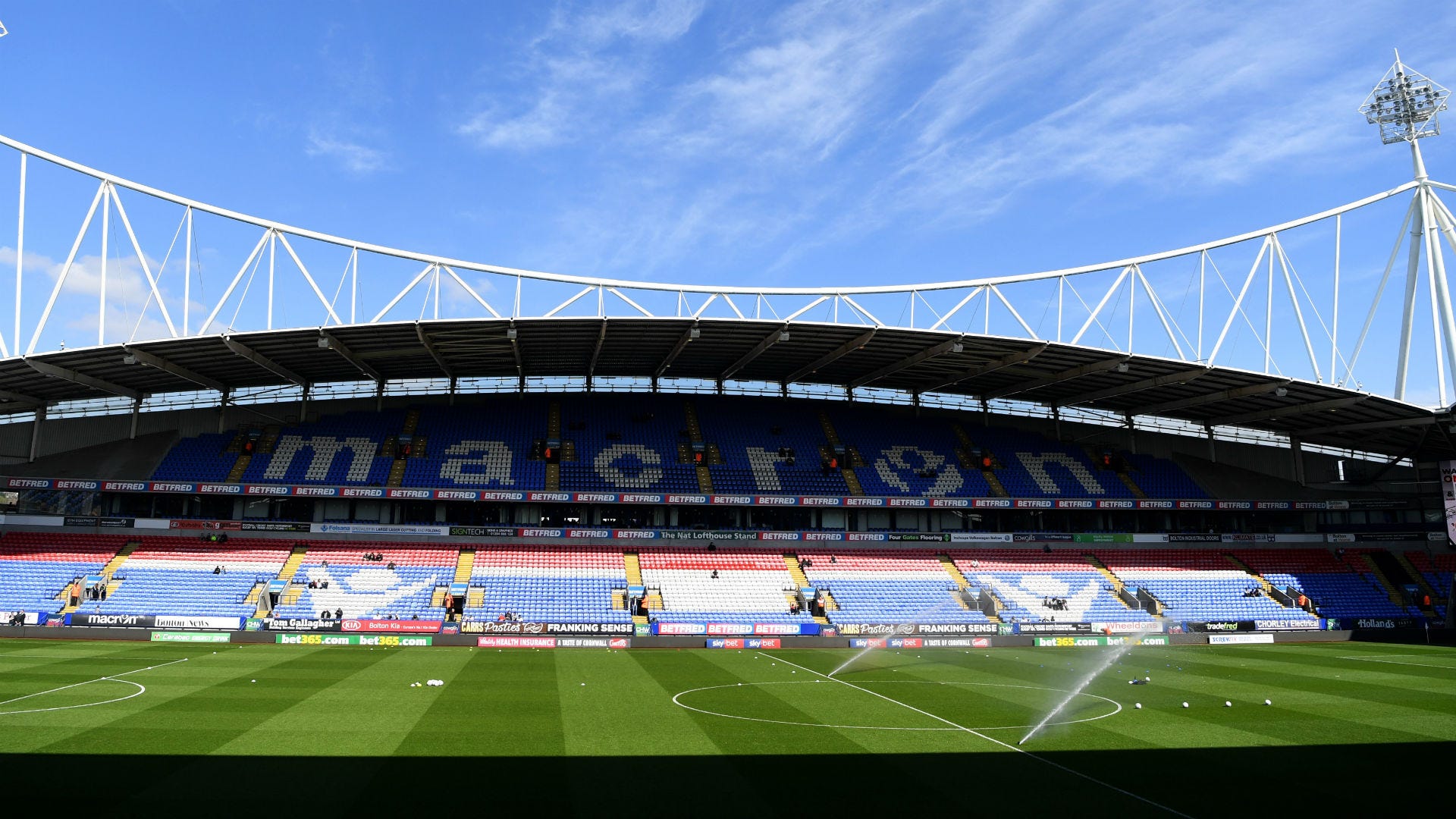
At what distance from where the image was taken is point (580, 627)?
41625mm

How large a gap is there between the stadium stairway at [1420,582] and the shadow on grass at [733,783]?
42.8 meters

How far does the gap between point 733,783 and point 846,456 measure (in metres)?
44.3

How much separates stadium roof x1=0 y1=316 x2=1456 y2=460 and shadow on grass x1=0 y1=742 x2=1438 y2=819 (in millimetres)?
29732

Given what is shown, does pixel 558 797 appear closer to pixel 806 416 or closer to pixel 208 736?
pixel 208 736

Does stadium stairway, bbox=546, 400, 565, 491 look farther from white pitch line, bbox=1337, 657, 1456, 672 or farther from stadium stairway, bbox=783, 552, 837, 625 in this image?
white pitch line, bbox=1337, 657, 1456, 672

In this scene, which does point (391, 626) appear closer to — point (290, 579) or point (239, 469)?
point (290, 579)

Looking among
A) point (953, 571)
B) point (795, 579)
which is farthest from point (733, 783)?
point (953, 571)

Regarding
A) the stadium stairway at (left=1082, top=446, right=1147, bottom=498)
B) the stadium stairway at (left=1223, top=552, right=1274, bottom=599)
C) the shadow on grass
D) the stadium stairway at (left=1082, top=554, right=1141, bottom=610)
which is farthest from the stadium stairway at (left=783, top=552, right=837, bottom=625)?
the shadow on grass

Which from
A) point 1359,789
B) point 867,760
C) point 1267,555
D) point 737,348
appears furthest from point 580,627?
point 1267,555

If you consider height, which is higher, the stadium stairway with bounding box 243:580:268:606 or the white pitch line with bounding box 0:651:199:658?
the stadium stairway with bounding box 243:580:268:606

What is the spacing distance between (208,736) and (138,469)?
1557 inches

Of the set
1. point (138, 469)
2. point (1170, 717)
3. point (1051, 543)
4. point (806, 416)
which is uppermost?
point (806, 416)

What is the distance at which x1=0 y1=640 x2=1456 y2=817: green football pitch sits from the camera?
47.9 ft

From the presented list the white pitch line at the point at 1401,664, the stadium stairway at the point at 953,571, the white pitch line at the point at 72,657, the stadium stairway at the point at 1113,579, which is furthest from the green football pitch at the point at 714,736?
the stadium stairway at the point at 953,571
